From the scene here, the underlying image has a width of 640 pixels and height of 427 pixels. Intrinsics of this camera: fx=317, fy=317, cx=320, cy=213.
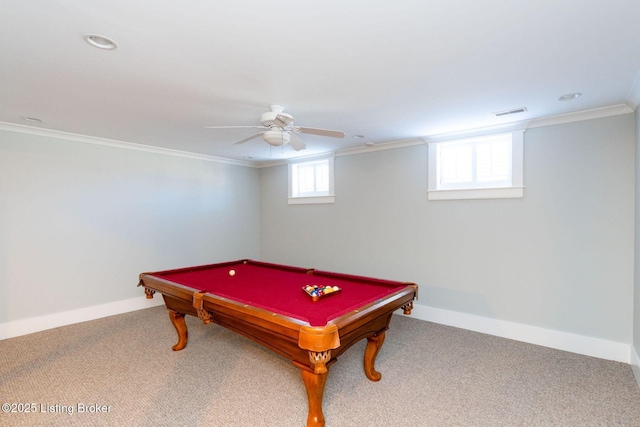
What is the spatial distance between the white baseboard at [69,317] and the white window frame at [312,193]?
2.65 m

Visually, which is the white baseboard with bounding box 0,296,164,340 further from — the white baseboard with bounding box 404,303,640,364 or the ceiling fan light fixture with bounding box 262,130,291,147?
the white baseboard with bounding box 404,303,640,364

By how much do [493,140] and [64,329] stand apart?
535cm

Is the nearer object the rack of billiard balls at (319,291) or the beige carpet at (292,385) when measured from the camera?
the beige carpet at (292,385)

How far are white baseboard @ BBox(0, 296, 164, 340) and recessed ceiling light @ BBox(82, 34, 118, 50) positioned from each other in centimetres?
346

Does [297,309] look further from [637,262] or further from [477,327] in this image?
[637,262]

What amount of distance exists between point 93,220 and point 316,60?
3678 millimetres

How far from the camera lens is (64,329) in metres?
3.67

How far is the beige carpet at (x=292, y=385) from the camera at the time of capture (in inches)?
82.3

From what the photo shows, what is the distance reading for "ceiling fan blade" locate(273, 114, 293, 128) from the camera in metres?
2.49

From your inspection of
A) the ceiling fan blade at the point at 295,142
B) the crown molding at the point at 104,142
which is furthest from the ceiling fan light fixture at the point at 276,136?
the crown molding at the point at 104,142

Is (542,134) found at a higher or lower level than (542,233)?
higher

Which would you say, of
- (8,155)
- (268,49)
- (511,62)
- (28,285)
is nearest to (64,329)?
(28,285)

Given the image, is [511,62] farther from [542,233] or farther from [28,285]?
[28,285]

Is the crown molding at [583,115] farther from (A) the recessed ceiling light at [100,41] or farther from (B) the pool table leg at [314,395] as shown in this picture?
(A) the recessed ceiling light at [100,41]
